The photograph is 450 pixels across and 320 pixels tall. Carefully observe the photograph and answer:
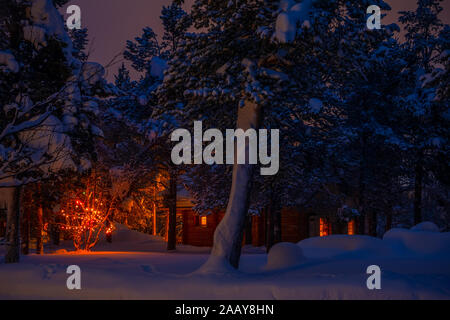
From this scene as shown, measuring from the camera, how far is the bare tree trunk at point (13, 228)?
14.6 metres

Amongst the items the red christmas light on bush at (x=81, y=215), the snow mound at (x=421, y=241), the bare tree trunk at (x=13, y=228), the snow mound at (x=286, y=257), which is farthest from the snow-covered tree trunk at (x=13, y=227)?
the snow mound at (x=421, y=241)

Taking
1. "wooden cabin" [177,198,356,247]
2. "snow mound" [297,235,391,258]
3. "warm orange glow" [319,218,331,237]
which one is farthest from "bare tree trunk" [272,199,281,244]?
"snow mound" [297,235,391,258]

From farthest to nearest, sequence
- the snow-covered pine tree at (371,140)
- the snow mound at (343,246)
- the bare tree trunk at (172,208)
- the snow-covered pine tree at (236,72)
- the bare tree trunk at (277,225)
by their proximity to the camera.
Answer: the bare tree trunk at (172,208)
the bare tree trunk at (277,225)
the snow-covered pine tree at (371,140)
the snow mound at (343,246)
the snow-covered pine tree at (236,72)

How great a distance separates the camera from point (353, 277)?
929cm

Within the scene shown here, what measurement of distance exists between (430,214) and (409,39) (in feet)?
95.7

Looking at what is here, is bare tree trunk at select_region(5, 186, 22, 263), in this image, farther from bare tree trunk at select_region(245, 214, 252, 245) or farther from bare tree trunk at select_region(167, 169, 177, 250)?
bare tree trunk at select_region(245, 214, 252, 245)

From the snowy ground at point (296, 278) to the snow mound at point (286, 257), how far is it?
0.03m

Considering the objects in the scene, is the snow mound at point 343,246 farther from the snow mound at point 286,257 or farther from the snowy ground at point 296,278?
the snow mound at point 286,257

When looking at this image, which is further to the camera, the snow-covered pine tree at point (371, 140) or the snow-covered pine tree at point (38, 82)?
the snow-covered pine tree at point (371, 140)

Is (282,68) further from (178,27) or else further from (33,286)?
(33,286)

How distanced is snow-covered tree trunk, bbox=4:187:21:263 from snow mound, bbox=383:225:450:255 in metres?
12.0

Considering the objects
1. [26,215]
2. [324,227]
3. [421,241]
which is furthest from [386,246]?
[324,227]

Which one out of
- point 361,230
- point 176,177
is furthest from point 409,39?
point 176,177

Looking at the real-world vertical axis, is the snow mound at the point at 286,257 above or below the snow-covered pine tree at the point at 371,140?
below
